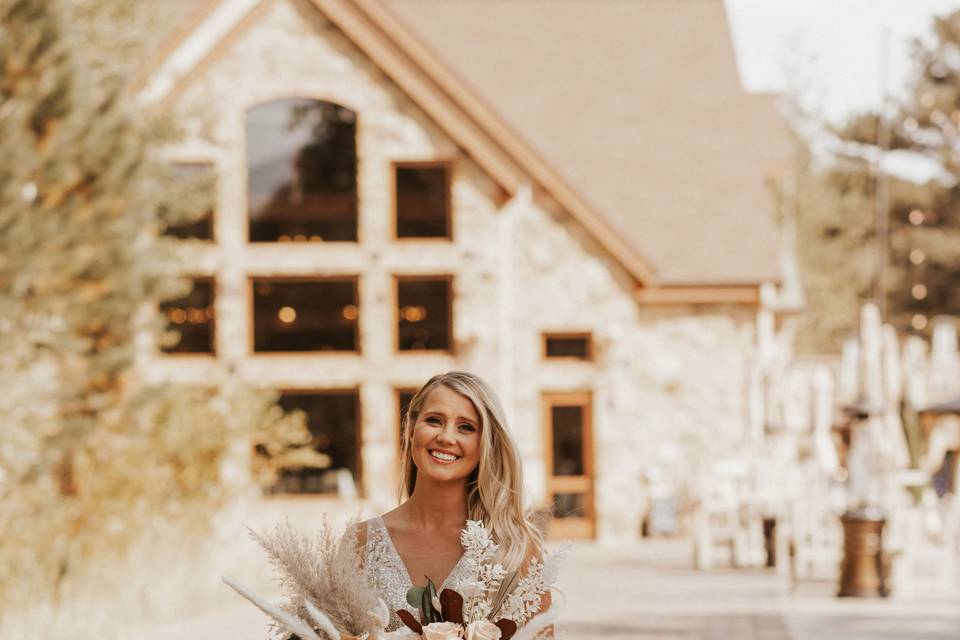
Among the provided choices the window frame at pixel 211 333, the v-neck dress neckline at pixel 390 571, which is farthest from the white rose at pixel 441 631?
the window frame at pixel 211 333

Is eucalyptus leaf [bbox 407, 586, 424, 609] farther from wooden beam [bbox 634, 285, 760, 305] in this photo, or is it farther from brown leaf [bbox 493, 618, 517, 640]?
wooden beam [bbox 634, 285, 760, 305]

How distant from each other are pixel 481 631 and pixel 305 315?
2379 centimetres

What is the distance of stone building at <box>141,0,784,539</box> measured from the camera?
26.9m

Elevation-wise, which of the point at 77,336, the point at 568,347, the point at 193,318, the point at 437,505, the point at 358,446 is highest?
the point at 193,318

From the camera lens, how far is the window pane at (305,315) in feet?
89.2

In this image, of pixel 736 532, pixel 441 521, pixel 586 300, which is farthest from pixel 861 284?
pixel 441 521

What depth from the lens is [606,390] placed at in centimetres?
2756

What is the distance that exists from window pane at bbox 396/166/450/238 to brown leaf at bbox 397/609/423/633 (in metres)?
23.8

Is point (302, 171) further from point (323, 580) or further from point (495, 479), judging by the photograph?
point (323, 580)

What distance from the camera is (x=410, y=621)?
3766 mm

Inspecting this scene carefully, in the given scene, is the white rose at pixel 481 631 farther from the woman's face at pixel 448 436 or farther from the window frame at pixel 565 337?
the window frame at pixel 565 337

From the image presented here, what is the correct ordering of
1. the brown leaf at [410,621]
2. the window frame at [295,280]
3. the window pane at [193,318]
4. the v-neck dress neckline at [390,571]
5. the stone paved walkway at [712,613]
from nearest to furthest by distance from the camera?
the brown leaf at [410,621], the v-neck dress neckline at [390,571], the stone paved walkway at [712,613], the window frame at [295,280], the window pane at [193,318]

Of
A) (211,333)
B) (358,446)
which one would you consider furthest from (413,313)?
(211,333)

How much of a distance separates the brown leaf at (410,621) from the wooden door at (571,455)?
942 inches
